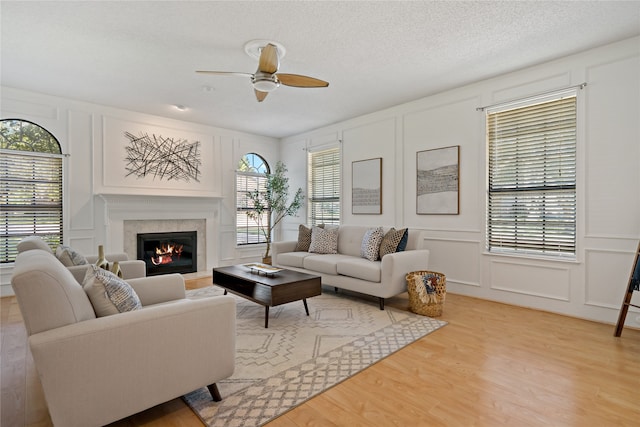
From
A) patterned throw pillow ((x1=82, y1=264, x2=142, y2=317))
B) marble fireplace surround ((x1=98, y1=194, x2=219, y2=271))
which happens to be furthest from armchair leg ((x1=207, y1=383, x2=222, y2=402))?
marble fireplace surround ((x1=98, y1=194, x2=219, y2=271))

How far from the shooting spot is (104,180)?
5.12 meters

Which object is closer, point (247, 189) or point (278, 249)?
point (278, 249)

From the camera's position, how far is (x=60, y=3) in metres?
2.60

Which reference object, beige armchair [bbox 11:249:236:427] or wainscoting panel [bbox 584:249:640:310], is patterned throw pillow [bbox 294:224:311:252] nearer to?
beige armchair [bbox 11:249:236:427]

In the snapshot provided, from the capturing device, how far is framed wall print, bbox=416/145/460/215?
4.48 meters

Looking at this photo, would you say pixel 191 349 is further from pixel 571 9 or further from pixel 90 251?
pixel 90 251

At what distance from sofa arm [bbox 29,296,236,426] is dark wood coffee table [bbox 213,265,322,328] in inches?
48.0

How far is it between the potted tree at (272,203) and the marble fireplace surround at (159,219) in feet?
2.84

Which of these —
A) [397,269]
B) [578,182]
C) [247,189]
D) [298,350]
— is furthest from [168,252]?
[578,182]

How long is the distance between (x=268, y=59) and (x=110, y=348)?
2442mm

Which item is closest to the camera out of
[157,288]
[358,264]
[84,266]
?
[157,288]

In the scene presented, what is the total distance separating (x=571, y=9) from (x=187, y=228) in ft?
19.2

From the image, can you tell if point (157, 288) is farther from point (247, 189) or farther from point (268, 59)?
point (247, 189)

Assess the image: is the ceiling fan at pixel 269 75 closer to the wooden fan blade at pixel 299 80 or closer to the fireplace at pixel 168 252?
the wooden fan blade at pixel 299 80
